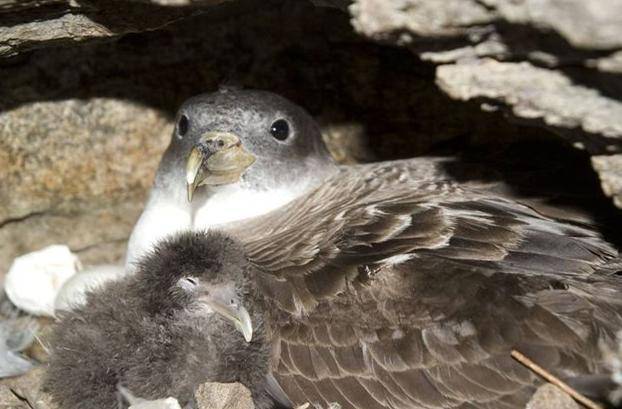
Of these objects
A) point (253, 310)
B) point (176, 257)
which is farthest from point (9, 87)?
point (253, 310)

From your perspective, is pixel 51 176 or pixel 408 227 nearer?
pixel 408 227

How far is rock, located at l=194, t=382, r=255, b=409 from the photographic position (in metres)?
2.93

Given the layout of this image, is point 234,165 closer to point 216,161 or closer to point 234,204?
point 216,161

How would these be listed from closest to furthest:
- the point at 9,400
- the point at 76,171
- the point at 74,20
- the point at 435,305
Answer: the point at 435,305
the point at 74,20
the point at 9,400
the point at 76,171

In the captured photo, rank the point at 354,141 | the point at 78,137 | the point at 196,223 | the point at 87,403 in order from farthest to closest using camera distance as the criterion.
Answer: the point at 354,141 < the point at 78,137 < the point at 196,223 < the point at 87,403

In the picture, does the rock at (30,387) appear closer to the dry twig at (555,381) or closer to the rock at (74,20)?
the rock at (74,20)

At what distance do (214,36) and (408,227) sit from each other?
6.13 feet

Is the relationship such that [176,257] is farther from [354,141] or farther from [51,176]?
[354,141]

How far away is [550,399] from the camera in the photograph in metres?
2.64

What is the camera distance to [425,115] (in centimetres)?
479

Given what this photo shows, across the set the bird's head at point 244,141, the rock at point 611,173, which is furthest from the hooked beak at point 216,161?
the rock at point 611,173

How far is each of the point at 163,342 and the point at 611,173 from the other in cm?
147

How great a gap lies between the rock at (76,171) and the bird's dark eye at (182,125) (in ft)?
1.98

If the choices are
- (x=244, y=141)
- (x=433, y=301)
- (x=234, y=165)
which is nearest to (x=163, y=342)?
(x=433, y=301)
